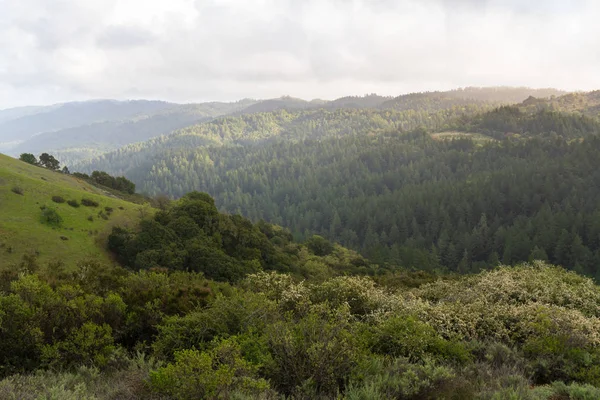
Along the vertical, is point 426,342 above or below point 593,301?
above

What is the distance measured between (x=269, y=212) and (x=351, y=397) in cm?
17856

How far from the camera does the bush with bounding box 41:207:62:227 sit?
42031 mm

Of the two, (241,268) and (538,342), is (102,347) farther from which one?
(241,268)

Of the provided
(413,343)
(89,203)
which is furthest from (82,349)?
(89,203)

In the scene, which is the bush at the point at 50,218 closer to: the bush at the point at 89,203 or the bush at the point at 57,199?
the bush at the point at 57,199

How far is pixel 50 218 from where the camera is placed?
4209 cm

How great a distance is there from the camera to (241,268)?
41.9 meters

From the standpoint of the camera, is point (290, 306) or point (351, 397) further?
point (290, 306)

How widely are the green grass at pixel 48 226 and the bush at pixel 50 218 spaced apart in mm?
476

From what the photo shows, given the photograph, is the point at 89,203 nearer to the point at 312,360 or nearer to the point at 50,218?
the point at 50,218

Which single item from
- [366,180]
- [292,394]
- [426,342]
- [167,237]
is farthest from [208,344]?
[366,180]

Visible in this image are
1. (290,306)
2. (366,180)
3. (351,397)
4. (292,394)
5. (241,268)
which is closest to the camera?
(351,397)

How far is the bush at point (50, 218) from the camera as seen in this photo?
138ft

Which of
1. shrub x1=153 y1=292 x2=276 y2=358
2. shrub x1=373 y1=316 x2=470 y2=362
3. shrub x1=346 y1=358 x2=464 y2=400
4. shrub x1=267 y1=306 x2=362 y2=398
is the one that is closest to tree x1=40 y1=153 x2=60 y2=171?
shrub x1=153 y1=292 x2=276 y2=358
